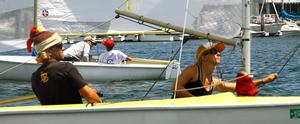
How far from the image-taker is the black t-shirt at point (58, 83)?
252 inches

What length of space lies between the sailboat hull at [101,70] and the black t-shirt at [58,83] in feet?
35.9

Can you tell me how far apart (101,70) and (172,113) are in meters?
11.5

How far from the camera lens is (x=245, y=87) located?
7105 mm

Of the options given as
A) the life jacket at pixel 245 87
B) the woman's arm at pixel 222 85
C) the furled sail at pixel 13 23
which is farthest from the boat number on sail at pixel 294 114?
the furled sail at pixel 13 23

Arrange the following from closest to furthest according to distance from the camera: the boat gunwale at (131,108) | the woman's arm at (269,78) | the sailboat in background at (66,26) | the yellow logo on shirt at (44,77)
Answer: the boat gunwale at (131,108), the yellow logo on shirt at (44,77), the woman's arm at (269,78), the sailboat in background at (66,26)

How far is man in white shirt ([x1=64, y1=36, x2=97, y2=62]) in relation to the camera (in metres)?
17.2

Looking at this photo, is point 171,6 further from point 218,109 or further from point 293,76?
point 293,76

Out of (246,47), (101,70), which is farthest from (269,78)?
(101,70)

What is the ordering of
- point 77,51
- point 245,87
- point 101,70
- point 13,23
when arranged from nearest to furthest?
point 245,87 → point 13,23 → point 77,51 → point 101,70

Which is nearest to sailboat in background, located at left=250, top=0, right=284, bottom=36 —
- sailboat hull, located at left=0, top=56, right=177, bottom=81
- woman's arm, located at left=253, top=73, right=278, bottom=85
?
sailboat hull, located at left=0, top=56, right=177, bottom=81

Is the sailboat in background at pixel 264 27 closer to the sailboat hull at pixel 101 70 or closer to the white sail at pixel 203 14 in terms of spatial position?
the sailboat hull at pixel 101 70

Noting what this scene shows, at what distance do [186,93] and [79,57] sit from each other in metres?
11.2

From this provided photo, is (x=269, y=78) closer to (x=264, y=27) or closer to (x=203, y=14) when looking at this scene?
(x=203, y=14)

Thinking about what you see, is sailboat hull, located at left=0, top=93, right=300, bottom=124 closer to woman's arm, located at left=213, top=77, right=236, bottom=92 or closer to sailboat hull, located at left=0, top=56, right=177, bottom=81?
woman's arm, located at left=213, top=77, right=236, bottom=92
